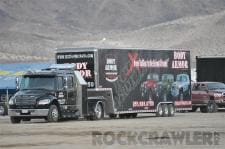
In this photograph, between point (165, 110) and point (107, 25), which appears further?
point (107, 25)

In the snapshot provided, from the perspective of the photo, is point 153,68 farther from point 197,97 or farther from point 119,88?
point 197,97

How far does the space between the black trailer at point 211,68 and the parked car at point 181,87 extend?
9653mm

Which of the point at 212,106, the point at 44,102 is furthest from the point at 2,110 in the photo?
the point at 44,102

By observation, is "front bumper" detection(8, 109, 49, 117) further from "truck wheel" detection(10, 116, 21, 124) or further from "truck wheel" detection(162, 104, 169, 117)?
"truck wheel" detection(162, 104, 169, 117)

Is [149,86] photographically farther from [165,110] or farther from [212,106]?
[212,106]

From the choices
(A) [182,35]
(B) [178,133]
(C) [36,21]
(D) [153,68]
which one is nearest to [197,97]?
(D) [153,68]

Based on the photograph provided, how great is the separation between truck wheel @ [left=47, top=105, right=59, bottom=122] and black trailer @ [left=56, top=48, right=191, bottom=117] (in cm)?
224

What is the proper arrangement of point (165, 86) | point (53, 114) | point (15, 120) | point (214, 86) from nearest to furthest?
point (53, 114) → point (15, 120) → point (165, 86) → point (214, 86)

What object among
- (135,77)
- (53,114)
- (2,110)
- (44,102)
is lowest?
(53,114)

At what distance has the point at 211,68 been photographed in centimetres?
4988

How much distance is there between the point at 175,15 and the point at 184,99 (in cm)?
12233

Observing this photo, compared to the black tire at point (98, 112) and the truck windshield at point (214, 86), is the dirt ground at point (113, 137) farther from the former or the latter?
the truck windshield at point (214, 86)

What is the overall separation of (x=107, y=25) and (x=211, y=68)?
4119 inches

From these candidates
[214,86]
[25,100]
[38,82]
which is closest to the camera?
[25,100]
